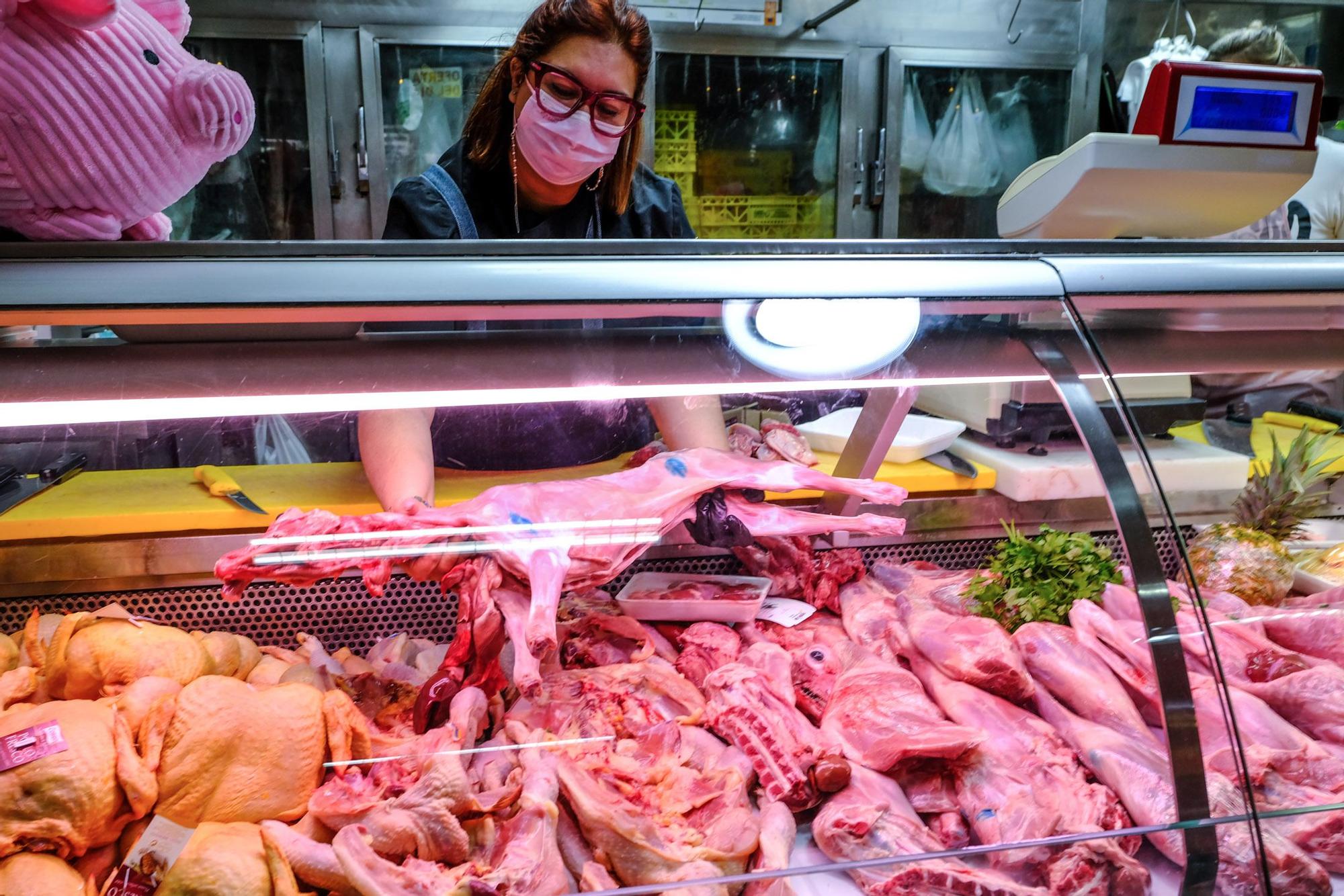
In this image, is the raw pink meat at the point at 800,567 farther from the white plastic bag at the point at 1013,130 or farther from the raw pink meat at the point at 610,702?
the white plastic bag at the point at 1013,130

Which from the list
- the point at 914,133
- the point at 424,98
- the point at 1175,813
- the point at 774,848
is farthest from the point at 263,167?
the point at 1175,813

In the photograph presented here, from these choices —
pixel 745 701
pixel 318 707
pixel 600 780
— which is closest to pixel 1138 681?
pixel 745 701

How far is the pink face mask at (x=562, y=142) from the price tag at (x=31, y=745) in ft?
5.34

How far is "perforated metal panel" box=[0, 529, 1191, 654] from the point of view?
1728mm

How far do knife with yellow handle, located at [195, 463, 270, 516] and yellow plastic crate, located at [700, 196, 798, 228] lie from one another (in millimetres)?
4419

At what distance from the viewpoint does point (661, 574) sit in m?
1.96

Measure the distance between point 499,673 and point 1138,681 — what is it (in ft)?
3.67

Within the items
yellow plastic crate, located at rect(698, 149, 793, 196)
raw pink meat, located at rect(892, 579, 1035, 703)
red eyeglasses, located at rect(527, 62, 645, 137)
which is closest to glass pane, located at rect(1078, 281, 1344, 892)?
raw pink meat, located at rect(892, 579, 1035, 703)

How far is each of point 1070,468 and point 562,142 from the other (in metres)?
1.41

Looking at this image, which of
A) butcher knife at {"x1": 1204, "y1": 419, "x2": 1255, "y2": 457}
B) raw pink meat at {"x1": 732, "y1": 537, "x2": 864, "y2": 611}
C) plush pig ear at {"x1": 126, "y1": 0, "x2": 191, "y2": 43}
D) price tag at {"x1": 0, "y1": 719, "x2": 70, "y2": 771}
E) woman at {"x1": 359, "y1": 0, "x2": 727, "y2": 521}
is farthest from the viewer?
butcher knife at {"x1": 1204, "y1": 419, "x2": 1255, "y2": 457}

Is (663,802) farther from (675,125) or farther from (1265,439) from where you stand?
(675,125)

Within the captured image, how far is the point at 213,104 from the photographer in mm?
1302

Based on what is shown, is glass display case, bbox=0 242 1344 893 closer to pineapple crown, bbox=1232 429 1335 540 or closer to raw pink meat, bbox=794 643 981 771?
raw pink meat, bbox=794 643 981 771

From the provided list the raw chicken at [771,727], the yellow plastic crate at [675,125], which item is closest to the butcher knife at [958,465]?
the raw chicken at [771,727]
